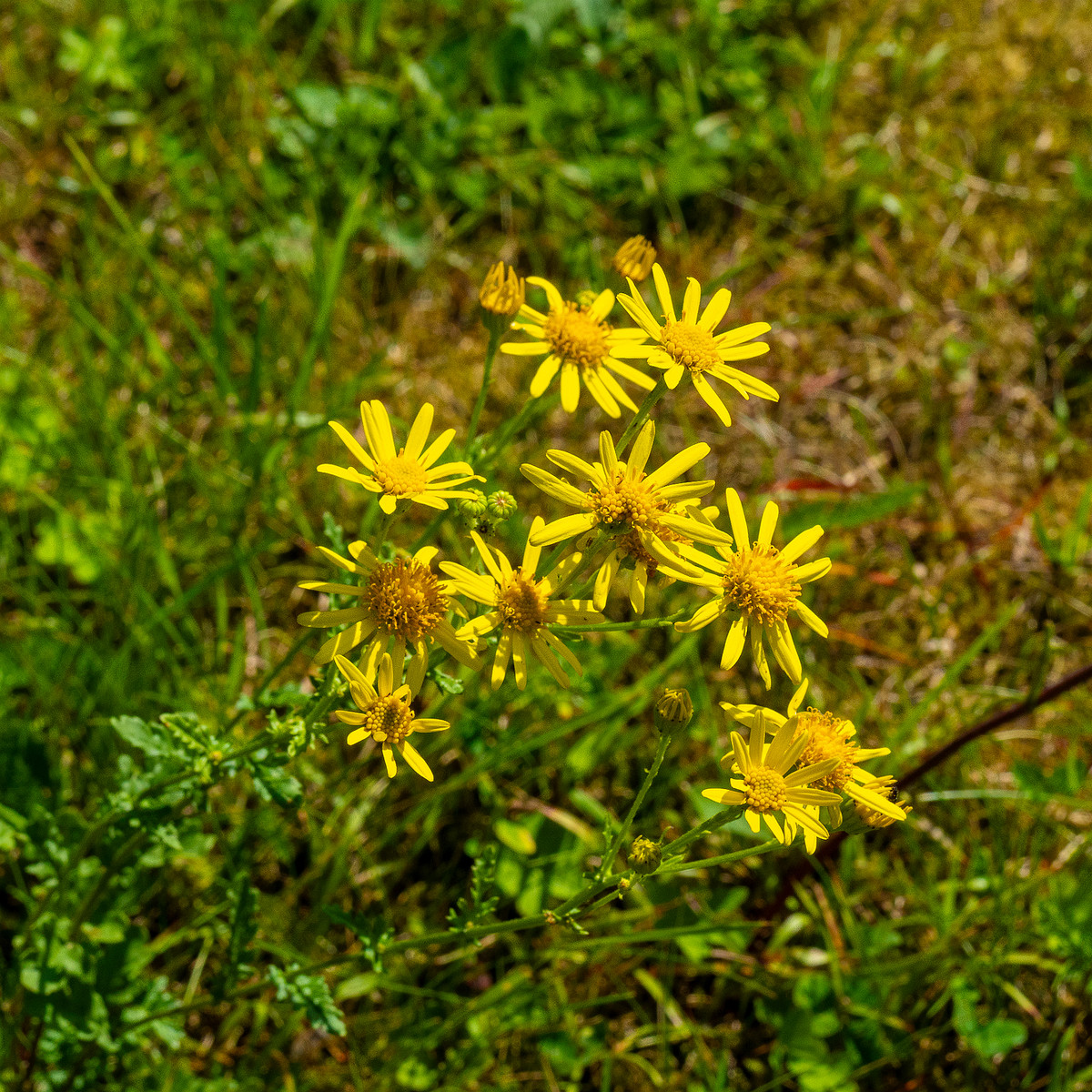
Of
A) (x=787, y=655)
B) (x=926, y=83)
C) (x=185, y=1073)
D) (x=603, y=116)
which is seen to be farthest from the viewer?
(x=926, y=83)

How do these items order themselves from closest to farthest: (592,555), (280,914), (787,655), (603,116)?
(592,555) → (787,655) → (280,914) → (603,116)

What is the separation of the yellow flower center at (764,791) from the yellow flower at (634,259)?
1.34 m

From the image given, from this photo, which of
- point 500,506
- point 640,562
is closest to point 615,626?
point 640,562

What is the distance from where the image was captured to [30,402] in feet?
13.4

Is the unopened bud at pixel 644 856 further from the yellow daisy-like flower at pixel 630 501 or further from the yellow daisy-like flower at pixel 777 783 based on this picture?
the yellow daisy-like flower at pixel 630 501

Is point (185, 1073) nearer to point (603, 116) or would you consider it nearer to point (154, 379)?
point (154, 379)

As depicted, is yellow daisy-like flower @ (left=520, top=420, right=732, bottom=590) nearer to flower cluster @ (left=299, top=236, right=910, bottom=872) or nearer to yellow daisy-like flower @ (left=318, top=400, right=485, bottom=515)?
flower cluster @ (left=299, top=236, right=910, bottom=872)

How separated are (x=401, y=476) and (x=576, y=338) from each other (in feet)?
2.00

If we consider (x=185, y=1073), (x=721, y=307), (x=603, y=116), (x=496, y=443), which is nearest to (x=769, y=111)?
(x=603, y=116)

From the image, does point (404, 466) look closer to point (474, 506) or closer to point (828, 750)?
point (474, 506)

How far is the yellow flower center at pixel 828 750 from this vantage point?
2.45m

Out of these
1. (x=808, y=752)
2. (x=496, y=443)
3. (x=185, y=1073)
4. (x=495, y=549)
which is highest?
(x=496, y=443)

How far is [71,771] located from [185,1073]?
1022 mm

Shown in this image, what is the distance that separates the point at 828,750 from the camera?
A: 245cm
